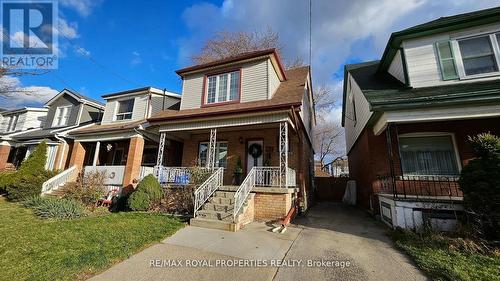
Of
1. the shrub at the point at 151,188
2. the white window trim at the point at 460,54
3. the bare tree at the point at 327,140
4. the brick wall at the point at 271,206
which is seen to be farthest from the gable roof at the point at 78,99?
the bare tree at the point at 327,140

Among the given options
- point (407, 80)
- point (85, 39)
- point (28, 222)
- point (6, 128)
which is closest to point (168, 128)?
point (28, 222)

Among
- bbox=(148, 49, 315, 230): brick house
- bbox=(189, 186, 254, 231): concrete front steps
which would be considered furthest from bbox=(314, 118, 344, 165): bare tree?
bbox=(189, 186, 254, 231): concrete front steps

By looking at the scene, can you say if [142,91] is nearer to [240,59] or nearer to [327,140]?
[240,59]

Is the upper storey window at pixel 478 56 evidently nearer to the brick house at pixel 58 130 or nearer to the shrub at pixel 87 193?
the shrub at pixel 87 193

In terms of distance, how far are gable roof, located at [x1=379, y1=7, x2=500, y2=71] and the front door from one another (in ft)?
23.2

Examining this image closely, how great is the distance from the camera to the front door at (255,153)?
10.9 metres

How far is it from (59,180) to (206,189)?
9.99m

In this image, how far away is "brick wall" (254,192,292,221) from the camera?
24.4ft

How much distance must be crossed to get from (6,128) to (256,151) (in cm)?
2521

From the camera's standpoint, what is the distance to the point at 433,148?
8.02 m

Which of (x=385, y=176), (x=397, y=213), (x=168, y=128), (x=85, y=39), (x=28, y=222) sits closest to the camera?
(x=397, y=213)

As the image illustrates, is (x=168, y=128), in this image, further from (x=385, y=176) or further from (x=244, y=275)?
(x=385, y=176)

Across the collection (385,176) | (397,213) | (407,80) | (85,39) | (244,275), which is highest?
(85,39)

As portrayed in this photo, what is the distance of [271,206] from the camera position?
761cm
